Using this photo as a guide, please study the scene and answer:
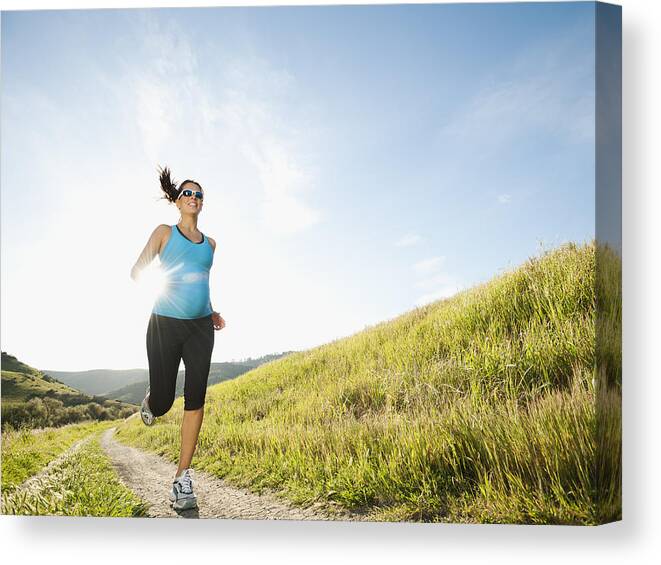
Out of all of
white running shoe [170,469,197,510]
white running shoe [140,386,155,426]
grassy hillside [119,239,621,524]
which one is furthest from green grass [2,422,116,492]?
white running shoe [170,469,197,510]

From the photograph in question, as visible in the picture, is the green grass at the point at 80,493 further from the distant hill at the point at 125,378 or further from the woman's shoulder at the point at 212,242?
the woman's shoulder at the point at 212,242

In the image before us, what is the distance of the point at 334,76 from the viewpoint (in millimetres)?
5383

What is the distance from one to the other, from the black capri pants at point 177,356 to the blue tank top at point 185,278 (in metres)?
0.09

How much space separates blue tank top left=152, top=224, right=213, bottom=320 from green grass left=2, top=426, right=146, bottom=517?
A: 5.08 feet

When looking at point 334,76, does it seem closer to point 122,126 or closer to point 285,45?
point 285,45

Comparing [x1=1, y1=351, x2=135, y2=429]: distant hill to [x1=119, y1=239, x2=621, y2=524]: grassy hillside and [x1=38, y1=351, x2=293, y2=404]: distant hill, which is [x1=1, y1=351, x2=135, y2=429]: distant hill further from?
[x1=119, y1=239, x2=621, y2=524]: grassy hillside

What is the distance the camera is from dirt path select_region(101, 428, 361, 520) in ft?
15.5

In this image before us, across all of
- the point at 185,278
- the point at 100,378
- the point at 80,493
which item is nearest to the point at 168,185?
the point at 185,278

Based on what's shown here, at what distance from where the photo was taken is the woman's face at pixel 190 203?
5.38 m

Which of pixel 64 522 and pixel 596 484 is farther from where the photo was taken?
pixel 64 522

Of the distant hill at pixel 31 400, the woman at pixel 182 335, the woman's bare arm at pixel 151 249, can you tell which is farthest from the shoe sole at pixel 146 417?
the woman's bare arm at pixel 151 249

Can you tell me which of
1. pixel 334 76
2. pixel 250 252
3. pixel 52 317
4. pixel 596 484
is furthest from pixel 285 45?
pixel 596 484

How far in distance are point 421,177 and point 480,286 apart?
1.13 metres

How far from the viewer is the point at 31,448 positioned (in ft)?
17.9
